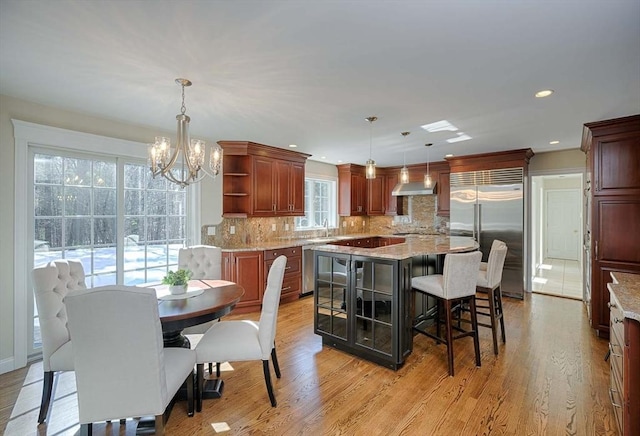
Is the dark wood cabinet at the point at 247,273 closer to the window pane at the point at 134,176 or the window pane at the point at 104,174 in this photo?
the window pane at the point at 134,176

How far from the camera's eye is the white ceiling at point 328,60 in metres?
1.58

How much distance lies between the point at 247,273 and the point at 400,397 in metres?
2.62

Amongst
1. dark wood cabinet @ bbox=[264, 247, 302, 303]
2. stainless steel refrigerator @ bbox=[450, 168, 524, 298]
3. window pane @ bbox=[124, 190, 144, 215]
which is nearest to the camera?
window pane @ bbox=[124, 190, 144, 215]

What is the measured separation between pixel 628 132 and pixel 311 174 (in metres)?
4.52

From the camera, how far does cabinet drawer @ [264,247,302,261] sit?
14.7ft

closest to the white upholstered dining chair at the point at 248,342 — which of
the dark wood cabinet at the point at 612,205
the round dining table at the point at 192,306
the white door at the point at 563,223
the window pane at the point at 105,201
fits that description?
the round dining table at the point at 192,306

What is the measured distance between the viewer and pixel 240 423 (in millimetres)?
2051

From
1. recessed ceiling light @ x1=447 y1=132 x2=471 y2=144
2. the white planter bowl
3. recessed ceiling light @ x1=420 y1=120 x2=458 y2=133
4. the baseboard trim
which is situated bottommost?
the baseboard trim

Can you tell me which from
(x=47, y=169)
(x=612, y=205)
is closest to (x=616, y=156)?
(x=612, y=205)

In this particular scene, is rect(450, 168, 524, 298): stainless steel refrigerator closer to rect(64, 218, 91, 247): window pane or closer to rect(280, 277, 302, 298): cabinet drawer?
rect(280, 277, 302, 298): cabinet drawer

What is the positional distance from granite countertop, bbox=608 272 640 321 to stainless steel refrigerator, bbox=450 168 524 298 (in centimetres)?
263

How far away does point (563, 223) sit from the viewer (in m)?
8.56

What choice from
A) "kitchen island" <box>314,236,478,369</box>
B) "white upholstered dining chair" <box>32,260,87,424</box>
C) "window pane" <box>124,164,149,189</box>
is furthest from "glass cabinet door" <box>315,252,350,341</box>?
"window pane" <box>124,164,149,189</box>

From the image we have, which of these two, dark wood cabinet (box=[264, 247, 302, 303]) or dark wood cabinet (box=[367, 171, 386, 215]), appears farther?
dark wood cabinet (box=[367, 171, 386, 215])
